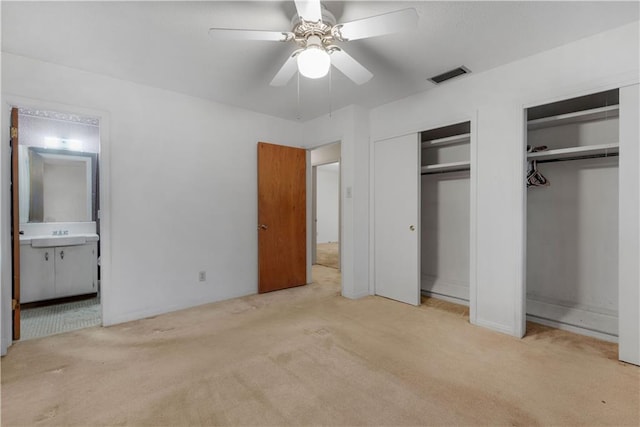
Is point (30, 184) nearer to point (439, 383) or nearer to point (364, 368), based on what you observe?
point (364, 368)

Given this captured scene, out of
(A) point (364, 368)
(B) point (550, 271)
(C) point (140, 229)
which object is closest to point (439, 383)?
(A) point (364, 368)

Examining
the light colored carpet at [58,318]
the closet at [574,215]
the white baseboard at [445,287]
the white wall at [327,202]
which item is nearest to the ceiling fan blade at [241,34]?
the closet at [574,215]

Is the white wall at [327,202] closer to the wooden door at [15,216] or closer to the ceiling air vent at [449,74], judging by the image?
the ceiling air vent at [449,74]

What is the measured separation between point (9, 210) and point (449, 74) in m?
4.12

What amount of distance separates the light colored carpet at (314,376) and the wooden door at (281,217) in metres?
1.14

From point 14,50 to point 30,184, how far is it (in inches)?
82.5

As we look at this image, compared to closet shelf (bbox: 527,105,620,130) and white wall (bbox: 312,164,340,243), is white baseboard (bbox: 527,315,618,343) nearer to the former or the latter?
closet shelf (bbox: 527,105,620,130)

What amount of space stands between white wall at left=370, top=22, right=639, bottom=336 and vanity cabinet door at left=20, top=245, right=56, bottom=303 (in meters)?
4.80

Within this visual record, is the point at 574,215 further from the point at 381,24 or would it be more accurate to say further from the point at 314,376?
the point at 314,376

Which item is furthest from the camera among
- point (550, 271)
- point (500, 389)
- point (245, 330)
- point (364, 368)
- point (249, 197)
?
point (249, 197)

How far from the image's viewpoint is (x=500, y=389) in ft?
6.19

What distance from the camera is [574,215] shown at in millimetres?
2906

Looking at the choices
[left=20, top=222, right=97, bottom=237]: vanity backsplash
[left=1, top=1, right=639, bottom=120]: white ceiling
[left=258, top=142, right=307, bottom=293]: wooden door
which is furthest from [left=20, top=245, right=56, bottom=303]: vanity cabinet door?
[left=258, top=142, right=307, bottom=293]: wooden door

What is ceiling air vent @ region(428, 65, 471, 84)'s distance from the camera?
281 centimetres
